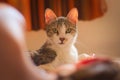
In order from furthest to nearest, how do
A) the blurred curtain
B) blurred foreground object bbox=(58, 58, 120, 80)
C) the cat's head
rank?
the blurred curtain, the cat's head, blurred foreground object bbox=(58, 58, 120, 80)

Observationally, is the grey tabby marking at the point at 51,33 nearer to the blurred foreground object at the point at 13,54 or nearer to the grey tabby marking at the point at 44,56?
the grey tabby marking at the point at 44,56

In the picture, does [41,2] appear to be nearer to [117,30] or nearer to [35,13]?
[35,13]

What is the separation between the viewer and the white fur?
126 centimetres

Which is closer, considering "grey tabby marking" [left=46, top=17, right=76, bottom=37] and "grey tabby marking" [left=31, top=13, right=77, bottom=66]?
"grey tabby marking" [left=31, top=13, right=77, bottom=66]

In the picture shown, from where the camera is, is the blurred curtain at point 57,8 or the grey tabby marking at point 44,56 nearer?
the grey tabby marking at point 44,56

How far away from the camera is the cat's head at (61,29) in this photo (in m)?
1.36

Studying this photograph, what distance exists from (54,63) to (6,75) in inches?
25.9

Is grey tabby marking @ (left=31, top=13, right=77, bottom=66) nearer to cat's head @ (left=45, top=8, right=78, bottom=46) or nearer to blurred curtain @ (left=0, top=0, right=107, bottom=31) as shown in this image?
cat's head @ (left=45, top=8, right=78, bottom=46)

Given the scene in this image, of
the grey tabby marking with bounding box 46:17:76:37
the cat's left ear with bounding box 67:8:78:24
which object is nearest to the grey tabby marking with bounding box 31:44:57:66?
the grey tabby marking with bounding box 46:17:76:37

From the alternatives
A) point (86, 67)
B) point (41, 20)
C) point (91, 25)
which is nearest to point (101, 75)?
point (86, 67)

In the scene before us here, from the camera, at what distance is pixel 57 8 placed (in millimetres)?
1864

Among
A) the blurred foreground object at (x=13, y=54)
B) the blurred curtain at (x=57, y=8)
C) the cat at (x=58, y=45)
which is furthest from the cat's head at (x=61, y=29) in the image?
the blurred foreground object at (x=13, y=54)

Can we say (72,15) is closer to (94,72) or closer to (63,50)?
(63,50)

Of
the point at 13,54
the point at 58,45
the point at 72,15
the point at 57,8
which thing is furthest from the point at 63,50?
the point at 13,54
